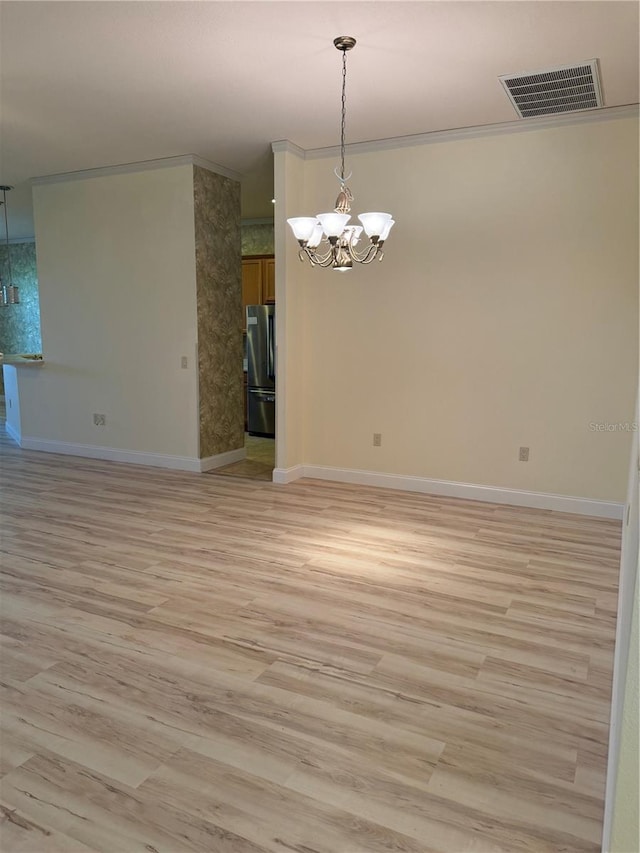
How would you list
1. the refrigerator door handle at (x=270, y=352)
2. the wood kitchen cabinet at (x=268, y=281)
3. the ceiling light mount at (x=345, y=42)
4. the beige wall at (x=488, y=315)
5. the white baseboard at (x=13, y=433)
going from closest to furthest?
the ceiling light mount at (x=345, y=42), the beige wall at (x=488, y=315), the white baseboard at (x=13, y=433), the refrigerator door handle at (x=270, y=352), the wood kitchen cabinet at (x=268, y=281)

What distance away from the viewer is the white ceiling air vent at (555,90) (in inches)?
136

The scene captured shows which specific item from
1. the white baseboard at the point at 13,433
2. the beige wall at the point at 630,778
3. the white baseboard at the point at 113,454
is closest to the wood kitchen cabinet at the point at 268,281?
the white baseboard at the point at 113,454

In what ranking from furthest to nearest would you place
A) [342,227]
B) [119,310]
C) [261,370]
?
[261,370]
[119,310]
[342,227]

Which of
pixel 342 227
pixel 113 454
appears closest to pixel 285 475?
pixel 113 454

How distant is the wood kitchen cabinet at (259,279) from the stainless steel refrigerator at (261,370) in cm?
48

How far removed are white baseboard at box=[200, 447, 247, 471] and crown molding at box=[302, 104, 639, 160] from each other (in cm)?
285

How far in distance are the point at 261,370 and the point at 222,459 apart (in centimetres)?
191

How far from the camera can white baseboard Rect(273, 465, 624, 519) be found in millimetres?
4422

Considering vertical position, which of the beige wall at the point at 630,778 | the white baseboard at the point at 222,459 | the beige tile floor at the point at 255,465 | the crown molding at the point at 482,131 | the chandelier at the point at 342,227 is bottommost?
the beige tile floor at the point at 255,465

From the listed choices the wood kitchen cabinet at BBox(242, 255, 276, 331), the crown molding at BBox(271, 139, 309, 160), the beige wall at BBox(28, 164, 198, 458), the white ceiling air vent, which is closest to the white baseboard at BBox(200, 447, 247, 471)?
the beige wall at BBox(28, 164, 198, 458)

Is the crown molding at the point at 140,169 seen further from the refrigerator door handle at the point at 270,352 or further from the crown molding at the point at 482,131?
the refrigerator door handle at the point at 270,352

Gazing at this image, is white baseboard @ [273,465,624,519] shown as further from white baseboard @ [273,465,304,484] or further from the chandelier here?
the chandelier

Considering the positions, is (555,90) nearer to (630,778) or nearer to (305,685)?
(305,685)

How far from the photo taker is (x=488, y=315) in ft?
15.1
